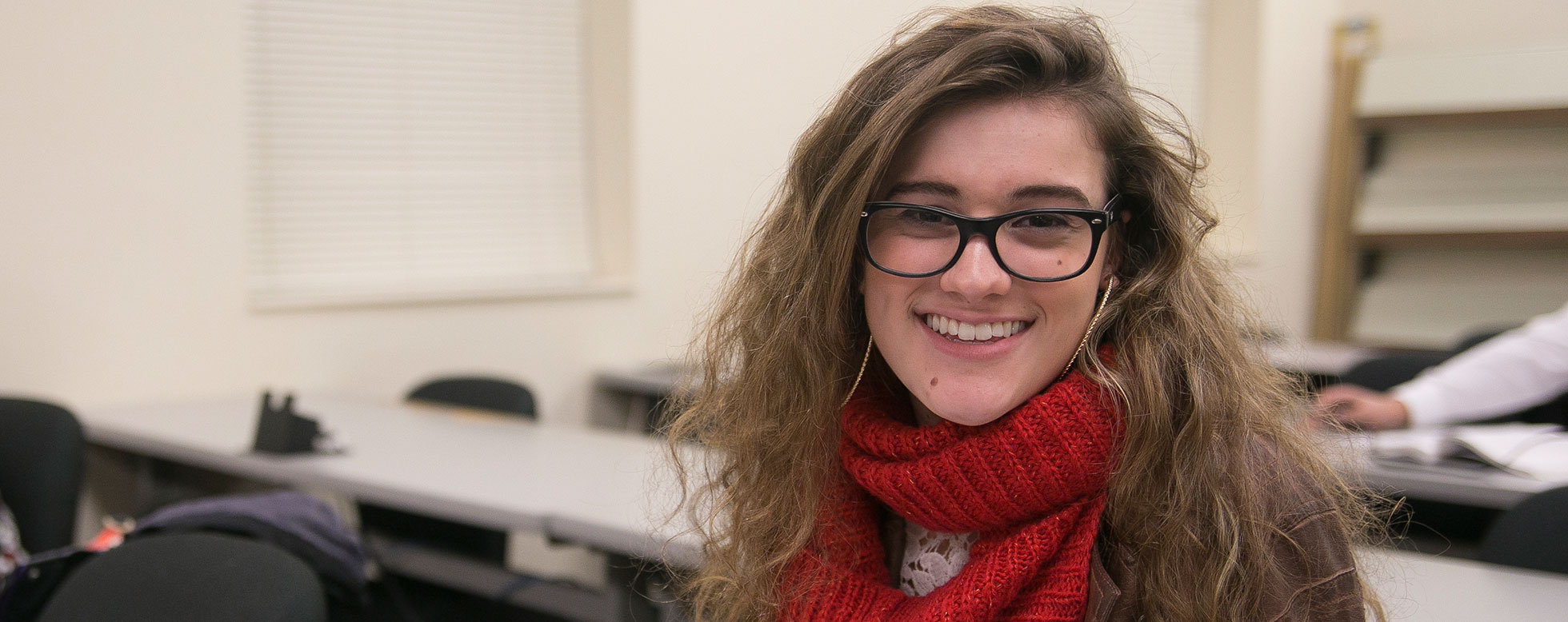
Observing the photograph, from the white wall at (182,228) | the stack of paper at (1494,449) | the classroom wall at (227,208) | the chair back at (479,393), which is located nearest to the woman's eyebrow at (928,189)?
the classroom wall at (227,208)

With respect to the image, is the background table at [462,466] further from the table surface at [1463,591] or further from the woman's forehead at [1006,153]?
the table surface at [1463,591]

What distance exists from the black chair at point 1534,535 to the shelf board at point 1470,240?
3.74 metres

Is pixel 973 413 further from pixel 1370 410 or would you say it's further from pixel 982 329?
pixel 1370 410

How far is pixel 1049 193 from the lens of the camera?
37.1 inches

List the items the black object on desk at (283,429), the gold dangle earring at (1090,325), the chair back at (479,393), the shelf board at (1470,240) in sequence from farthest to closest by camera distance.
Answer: the shelf board at (1470,240), the chair back at (479,393), the black object on desk at (283,429), the gold dangle earring at (1090,325)

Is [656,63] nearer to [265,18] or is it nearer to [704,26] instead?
[704,26]

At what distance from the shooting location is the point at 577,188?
12.5 ft

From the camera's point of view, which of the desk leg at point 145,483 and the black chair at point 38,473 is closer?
the black chair at point 38,473

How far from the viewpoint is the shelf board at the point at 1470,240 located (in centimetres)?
462

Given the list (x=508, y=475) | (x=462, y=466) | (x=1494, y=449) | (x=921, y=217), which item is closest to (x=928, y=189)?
(x=921, y=217)

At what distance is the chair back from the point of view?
2.90 metres

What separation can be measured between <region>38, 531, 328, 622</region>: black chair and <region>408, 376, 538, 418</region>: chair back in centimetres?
141

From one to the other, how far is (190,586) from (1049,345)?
1106mm

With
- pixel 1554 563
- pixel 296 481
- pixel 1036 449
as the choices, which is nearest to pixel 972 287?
pixel 1036 449
